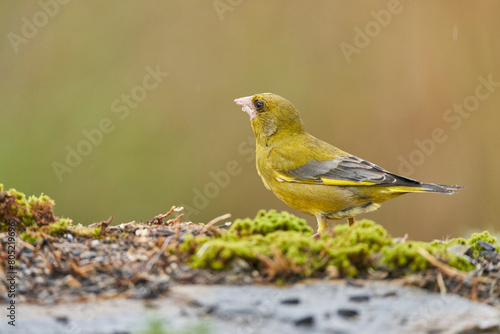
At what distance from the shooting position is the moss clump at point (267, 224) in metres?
4.41

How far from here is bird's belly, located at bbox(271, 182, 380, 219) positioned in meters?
6.34

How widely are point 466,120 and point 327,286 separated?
7.14 m

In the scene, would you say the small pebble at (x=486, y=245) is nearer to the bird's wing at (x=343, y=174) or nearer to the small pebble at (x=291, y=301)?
the bird's wing at (x=343, y=174)

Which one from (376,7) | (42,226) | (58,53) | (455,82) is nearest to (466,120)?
(455,82)

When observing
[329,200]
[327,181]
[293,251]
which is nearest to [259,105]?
[327,181]

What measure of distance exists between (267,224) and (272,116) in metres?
2.89

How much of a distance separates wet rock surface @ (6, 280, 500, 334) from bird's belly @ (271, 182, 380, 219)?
2.74 metres

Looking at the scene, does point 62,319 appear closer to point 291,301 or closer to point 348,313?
point 291,301

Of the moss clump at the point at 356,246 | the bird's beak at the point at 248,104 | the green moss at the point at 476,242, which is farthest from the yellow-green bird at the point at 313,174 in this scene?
the moss clump at the point at 356,246

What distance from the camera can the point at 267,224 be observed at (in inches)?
175

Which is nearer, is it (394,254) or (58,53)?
(394,254)

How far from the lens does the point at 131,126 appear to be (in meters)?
10.9

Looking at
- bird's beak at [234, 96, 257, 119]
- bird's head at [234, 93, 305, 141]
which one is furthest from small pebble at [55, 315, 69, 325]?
bird's beak at [234, 96, 257, 119]

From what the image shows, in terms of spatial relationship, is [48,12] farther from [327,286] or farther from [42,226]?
[327,286]
